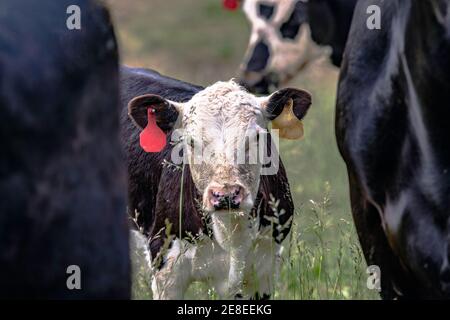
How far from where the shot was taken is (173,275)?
5047mm

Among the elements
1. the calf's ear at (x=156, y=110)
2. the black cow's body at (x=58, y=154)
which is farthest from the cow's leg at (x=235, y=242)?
the black cow's body at (x=58, y=154)

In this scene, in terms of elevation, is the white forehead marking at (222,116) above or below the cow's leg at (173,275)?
above

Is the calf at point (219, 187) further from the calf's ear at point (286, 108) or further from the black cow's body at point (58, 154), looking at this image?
the black cow's body at point (58, 154)

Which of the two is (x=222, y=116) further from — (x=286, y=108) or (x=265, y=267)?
(x=265, y=267)

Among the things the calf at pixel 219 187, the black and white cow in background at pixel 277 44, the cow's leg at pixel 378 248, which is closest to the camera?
the cow's leg at pixel 378 248

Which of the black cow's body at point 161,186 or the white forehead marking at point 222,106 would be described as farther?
the black cow's body at point 161,186

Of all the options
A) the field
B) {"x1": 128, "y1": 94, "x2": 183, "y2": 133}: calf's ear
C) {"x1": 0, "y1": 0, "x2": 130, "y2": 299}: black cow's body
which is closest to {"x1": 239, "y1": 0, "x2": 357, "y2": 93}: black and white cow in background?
the field

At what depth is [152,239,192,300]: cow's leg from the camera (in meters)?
5.01

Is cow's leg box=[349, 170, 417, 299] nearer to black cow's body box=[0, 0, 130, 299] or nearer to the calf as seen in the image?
the calf

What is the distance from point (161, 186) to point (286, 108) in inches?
29.2

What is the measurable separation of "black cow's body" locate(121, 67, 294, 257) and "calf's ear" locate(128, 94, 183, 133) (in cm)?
30

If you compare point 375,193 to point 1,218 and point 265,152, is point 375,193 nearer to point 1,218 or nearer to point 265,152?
point 265,152

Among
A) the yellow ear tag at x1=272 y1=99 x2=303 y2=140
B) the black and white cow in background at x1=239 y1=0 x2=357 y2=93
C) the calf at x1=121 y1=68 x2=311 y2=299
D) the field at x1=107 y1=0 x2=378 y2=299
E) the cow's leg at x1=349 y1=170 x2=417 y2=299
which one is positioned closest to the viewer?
the cow's leg at x1=349 y1=170 x2=417 y2=299

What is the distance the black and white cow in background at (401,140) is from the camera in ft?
11.3
